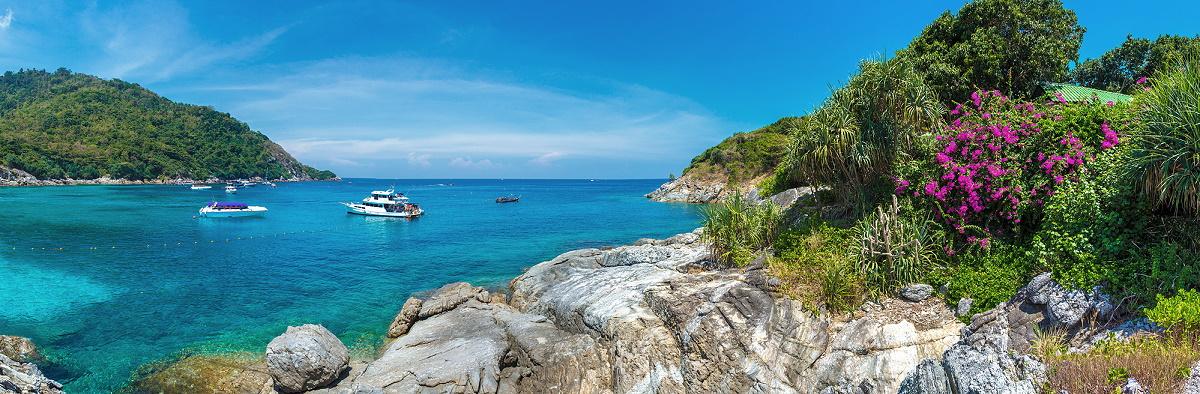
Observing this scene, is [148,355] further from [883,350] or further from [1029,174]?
[1029,174]

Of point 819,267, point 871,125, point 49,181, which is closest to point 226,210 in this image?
point 819,267

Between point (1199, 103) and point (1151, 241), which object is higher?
point (1199, 103)

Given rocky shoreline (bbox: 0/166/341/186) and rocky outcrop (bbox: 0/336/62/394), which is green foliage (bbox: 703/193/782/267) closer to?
rocky outcrop (bbox: 0/336/62/394)

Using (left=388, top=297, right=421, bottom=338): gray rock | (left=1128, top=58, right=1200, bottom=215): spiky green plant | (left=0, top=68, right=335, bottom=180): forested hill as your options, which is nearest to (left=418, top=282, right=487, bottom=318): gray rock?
(left=388, top=297, right=421, bottom=338): gray rock

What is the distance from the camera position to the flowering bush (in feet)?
37.2

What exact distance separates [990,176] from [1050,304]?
3.82m

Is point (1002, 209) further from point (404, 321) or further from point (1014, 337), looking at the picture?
point (404, 321)

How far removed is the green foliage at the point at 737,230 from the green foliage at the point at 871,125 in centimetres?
234

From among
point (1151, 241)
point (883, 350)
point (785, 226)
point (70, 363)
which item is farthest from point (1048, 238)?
point (70, 363)

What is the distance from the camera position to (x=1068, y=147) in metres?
11.4

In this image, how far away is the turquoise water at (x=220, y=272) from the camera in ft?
60.3

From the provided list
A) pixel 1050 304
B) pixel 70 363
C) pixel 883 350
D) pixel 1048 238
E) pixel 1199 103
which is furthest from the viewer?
pixel 70 363

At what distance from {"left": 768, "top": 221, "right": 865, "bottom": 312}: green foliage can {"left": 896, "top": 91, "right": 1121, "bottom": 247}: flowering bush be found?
7.93 ft

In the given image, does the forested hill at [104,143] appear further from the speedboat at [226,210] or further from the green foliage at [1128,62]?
the green foliage at [1128,62]
